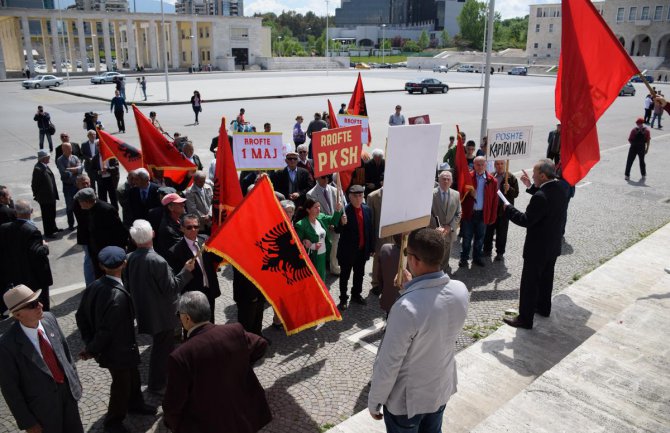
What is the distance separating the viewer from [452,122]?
26.8 metres

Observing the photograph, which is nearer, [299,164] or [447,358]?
[447,358]

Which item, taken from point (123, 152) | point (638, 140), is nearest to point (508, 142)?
point (123, 152)

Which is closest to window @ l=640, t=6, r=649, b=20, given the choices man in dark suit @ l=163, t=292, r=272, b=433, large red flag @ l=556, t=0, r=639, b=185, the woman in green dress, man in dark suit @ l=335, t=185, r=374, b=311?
large red flag @ l=556, t=0, r=639, b=185

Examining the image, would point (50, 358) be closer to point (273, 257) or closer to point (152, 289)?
point (152, 289)

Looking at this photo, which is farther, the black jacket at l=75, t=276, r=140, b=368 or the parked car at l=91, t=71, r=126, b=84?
the parked car at l=91, t=71, r=126, b=84

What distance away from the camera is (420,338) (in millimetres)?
3062

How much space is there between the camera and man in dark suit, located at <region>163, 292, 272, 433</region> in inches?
128

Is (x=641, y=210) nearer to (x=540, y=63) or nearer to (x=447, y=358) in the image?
(x=447, y=358)

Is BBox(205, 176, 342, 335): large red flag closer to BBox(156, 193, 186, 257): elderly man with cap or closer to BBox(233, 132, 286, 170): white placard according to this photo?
BBox(156, 193, 186, 257): elderly man with cap

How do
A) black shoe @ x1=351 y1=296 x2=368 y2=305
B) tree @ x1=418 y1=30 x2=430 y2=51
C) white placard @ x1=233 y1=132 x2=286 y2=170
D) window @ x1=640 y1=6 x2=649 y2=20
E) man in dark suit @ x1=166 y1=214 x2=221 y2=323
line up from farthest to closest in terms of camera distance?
1. tree @ x1=418 y1=30 x2=430 y2=51
2. window @ x1=640 y1=6 x2=649 y2=20
3. white placard @ x1=233 y1=132 x2=286 y2=170
4. black shoe @ x1=351 y1=296 x2=368 y2=305
5. man in dark suit @ x1=166 y1=214 x2=221 y2=323

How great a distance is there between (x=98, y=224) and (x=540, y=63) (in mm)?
107347

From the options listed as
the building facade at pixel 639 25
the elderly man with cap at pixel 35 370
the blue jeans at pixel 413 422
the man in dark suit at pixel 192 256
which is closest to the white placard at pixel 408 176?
the blue jeans at pixel 413 422

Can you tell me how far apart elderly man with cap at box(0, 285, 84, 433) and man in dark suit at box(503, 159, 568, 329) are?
490 centimetres

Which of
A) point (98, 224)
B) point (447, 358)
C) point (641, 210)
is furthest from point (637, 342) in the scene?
point (641, 210)
